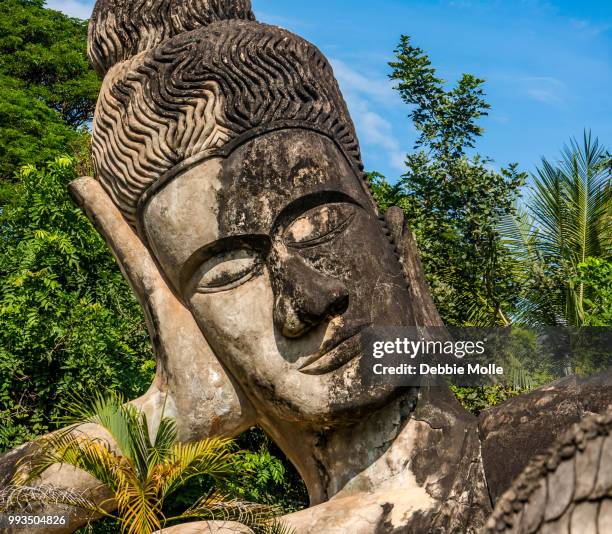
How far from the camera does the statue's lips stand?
5.50 m

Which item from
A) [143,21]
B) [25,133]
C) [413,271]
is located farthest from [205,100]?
[25,133]

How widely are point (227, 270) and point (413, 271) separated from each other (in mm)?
1119

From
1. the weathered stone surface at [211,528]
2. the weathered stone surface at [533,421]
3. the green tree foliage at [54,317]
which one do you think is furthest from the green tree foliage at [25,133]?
the weathered stone surface at [533,421]

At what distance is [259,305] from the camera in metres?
5.71

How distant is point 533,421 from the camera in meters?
4.85

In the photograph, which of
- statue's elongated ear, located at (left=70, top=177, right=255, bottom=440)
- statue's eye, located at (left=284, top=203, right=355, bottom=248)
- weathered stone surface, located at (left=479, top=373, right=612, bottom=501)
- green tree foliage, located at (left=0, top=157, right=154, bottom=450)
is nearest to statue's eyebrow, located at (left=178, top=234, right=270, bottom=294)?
→ statue's eye, located at (left=284, top=203, right=355, bottom=248)

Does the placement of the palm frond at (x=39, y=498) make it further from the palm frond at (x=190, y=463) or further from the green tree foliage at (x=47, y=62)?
the green tree foliage at (x=47, y=62)

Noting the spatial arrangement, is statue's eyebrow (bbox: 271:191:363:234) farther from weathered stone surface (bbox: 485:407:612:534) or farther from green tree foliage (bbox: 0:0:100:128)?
green tree foliage (bbox: 0:0:100:128)

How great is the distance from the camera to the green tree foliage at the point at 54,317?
9.43 meters

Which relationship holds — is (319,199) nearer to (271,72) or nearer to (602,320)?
(271,72)

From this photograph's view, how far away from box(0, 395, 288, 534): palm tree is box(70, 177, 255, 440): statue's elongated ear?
17 cm

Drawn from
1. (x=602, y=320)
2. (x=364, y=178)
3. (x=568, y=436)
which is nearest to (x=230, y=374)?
(x=364, y=178)

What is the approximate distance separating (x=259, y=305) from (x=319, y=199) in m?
0.67

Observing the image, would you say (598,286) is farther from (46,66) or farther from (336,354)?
(46,66)
